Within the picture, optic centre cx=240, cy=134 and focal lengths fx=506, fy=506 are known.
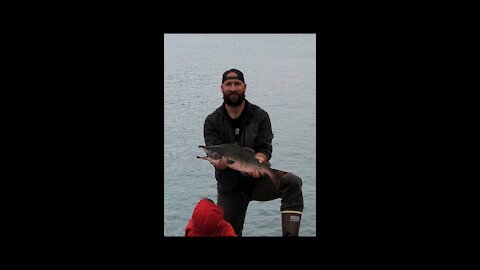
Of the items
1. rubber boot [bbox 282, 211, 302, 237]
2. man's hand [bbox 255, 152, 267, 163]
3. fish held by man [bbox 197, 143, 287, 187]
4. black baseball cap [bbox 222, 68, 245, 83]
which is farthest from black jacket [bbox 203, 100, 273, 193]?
rubber boot [bbox 282, 211, 302, 237]

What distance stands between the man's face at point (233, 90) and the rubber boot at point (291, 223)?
1.54 metres

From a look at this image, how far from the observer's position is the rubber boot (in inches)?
247

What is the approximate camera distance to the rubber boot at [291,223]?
20.6 feet

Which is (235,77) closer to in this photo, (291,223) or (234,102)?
(234,102)

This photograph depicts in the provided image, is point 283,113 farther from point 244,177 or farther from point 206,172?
point 244,177

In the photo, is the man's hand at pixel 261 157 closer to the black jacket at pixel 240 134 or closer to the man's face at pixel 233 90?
the black jacket at pixel 240 134

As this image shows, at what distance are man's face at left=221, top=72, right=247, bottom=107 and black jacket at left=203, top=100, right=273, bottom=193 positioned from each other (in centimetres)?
16

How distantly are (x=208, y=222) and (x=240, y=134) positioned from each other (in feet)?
5.58

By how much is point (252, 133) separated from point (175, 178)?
1.82 m

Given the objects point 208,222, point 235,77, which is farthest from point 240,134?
point 208,222

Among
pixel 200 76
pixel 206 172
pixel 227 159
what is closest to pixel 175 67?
pixel 200 76

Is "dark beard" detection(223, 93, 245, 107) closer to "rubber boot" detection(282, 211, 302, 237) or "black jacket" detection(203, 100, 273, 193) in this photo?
"black jacket" detection(203, 100, 273, 193)

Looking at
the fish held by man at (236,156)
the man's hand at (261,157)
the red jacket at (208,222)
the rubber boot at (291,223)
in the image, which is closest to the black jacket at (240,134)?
the man's hand at (261,157)

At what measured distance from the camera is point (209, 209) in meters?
5.04
